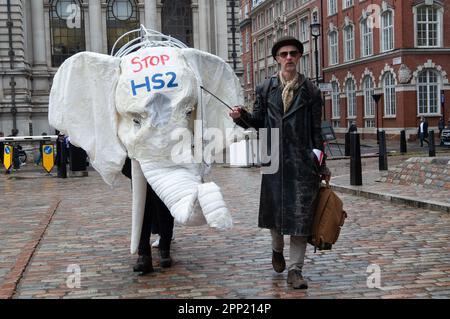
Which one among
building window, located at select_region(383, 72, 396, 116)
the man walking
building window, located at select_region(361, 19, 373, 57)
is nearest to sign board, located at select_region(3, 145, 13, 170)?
the man walking

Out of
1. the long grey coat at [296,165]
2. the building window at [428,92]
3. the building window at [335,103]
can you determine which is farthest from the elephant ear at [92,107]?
the building window at [335,103]

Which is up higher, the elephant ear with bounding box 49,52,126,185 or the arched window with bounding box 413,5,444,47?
the arched window with bounding box 413,5,444,47

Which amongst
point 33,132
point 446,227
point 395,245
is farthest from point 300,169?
point 33,132

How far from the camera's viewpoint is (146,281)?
584cm

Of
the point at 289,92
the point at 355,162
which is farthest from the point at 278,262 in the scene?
the point at 355,162

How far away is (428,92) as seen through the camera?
3784cm

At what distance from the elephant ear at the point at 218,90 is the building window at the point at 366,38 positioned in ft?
120

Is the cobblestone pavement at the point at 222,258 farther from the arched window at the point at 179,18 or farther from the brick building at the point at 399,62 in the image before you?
the arched window at the point at 179,18

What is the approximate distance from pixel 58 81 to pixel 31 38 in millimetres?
32928

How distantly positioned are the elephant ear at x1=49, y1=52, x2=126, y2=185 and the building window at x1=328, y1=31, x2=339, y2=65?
42968 mm

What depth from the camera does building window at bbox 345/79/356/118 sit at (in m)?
44.6

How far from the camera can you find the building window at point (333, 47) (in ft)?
156

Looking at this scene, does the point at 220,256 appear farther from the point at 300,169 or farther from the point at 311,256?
the point at 300,169

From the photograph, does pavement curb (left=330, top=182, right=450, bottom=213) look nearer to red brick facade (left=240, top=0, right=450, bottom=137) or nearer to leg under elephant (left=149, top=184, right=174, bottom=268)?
leg under elephant (left=149, top=184, right=174, bottom=268)
